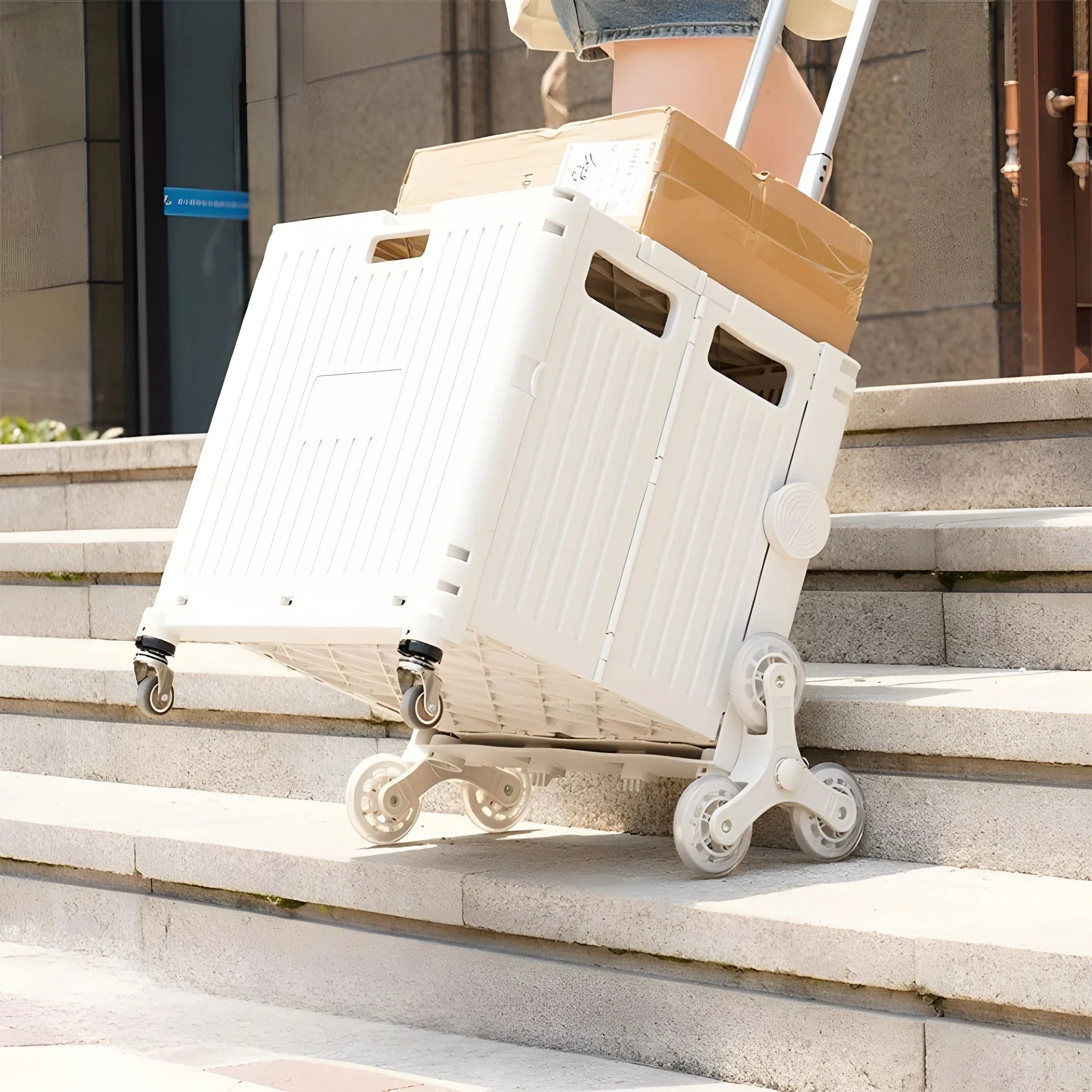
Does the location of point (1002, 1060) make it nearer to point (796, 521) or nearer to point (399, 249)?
point (796, 521)

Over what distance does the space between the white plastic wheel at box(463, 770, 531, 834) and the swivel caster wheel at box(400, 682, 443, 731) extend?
778 mm

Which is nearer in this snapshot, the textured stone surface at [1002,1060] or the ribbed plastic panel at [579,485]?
the textured stone surface at [1002,1060]

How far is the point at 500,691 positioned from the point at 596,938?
380 millimetres

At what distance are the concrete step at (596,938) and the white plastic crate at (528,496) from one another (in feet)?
0.58

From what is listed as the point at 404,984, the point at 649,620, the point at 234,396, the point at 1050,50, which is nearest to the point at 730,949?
the point at 649,620

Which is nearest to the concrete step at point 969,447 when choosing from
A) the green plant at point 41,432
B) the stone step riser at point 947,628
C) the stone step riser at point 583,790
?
the stone step riser at point 947,628

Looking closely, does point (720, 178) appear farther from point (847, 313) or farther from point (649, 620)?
point (649, 620)

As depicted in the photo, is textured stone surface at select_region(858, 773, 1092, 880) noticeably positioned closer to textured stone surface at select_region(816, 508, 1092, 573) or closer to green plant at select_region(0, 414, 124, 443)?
textured stone surface at select_region(816, 508, 1092, 573)

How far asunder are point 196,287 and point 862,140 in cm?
381

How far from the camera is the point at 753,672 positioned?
2471 millimetres

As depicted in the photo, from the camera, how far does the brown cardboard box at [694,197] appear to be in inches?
96.3

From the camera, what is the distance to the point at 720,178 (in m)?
2.50

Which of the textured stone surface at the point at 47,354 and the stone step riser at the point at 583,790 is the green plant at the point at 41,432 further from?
the stone step riser at the point at 583,790

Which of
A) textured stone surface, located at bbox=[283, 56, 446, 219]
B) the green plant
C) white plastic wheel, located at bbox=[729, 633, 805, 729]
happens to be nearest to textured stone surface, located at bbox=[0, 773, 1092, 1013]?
white plastic wheel, located at bbox=[729, 633, 805, 729]
